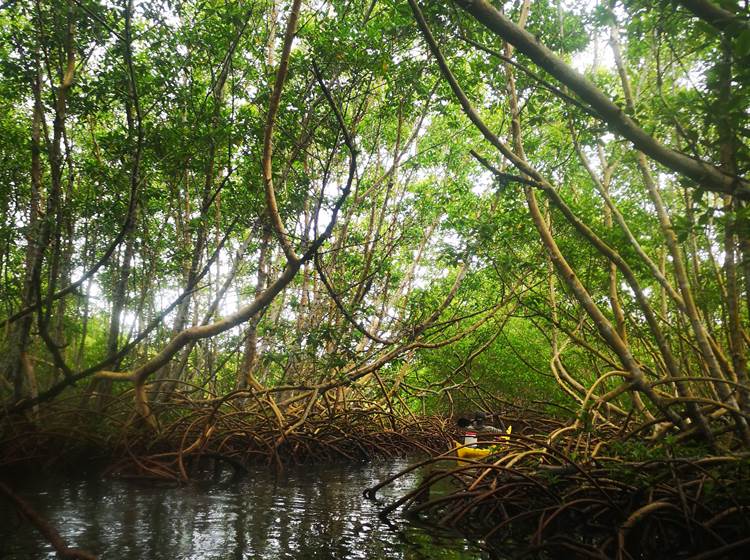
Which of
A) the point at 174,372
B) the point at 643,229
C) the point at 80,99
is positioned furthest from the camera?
the point at 174,372

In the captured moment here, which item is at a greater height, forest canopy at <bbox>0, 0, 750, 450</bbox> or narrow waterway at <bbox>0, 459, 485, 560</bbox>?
forest canopy at <bbox>0, 0, 750, 450</bbox>

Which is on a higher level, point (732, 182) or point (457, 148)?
point (457, 148)

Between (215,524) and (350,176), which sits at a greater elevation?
(350,176)

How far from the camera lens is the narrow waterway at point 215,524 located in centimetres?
297

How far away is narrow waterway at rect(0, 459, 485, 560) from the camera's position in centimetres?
297

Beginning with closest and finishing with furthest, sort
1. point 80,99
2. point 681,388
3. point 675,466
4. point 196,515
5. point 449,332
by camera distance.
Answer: point 675,466, point 196,515, point 80,99, point 681,388, point 449,332

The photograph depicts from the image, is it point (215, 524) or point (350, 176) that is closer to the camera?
point (350, 176)

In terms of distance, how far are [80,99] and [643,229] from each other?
20.3ft

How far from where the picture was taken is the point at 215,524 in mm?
3520

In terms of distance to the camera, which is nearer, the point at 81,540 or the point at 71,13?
the point at 81,540

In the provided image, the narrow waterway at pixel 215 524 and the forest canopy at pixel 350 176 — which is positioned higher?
the forest canopy at pixel 350 176

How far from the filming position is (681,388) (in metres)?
5.03

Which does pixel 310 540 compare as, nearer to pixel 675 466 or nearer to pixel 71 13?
pixel 675 466

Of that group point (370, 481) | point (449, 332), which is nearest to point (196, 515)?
point (370, 481)
